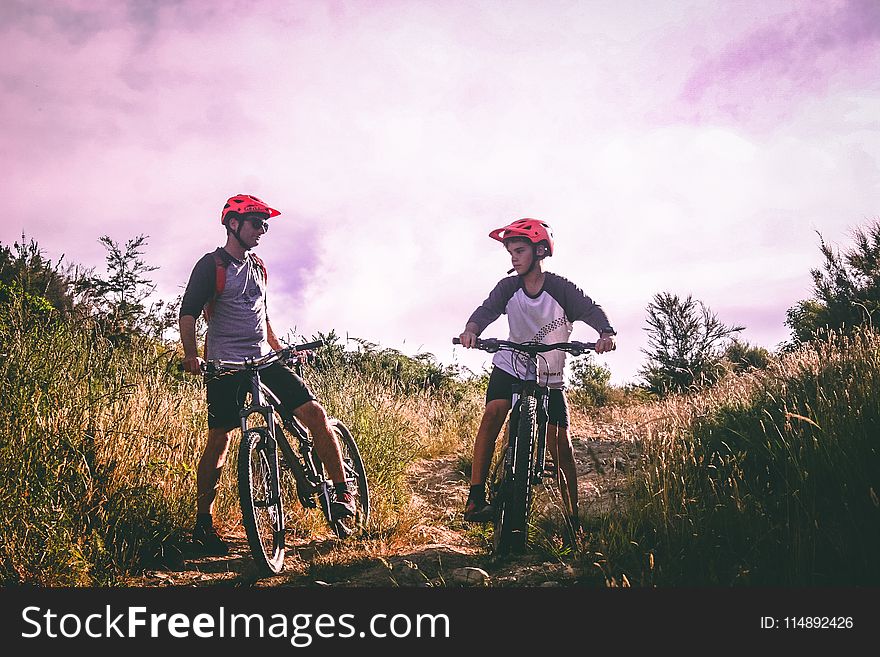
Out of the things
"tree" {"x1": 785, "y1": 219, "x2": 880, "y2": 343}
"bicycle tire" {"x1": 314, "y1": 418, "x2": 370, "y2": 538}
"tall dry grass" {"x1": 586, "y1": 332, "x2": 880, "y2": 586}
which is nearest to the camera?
"tall dry grass" {"x1": 586, "y1": 332, "x2": 880, "y2": 586}

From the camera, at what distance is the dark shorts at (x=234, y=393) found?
4.29 meters

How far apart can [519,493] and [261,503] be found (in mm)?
1643

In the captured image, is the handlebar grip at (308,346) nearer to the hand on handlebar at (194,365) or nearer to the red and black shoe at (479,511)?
the hand on handlebar at (194,365)

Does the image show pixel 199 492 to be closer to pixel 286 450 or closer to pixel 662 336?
pixel 286 450

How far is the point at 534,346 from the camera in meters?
4.18

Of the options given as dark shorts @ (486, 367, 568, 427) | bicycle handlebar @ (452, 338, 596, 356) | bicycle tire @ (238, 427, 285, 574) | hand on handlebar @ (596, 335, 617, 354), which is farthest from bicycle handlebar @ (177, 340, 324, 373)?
hand on handlebar @ (596, 335, 617, 354)

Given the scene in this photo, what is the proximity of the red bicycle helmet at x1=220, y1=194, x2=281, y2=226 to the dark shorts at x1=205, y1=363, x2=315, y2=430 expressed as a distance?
1.11 metres

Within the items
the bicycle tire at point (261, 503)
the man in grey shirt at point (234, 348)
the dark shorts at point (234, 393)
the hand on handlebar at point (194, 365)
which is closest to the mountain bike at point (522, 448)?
the man in grey shirt at point (234, 348)

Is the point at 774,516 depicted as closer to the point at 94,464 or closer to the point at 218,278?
the point at 218,278

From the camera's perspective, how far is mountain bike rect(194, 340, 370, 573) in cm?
372

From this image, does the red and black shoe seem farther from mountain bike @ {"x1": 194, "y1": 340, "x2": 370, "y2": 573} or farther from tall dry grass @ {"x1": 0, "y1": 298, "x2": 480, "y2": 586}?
mountain bike @ {"x1": 194, "y1": 340, "x2": 370, "y2": 573}

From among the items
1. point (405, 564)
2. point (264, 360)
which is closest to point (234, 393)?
point (264, 360)

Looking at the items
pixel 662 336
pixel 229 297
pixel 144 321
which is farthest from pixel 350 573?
pixel 662 336

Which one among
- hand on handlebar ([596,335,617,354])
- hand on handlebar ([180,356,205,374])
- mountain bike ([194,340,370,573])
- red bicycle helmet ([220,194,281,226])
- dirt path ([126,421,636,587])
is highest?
red bicycle helmet ([220,194,281,226])
